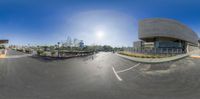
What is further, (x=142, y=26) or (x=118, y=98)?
(x=142, y=26)

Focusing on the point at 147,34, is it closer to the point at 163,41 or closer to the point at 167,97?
the point at 163,41

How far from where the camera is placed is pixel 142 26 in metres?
52.8

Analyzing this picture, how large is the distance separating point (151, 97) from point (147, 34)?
48.5 metres

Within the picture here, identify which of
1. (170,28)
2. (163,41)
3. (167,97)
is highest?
(170,28)

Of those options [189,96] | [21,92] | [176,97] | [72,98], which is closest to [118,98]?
[72,98]

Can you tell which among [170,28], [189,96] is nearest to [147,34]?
[170,28]

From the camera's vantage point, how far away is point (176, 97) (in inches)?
199

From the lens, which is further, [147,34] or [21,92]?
[147,34]

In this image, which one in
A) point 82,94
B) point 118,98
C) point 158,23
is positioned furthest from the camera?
point 158,23

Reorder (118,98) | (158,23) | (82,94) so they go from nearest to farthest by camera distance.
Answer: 1. (118,98)
2. (82,94)
3. (158,23)

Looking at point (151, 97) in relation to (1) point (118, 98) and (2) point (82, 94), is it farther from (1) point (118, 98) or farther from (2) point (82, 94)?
(2) point (82, 94)

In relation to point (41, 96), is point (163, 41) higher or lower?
higher

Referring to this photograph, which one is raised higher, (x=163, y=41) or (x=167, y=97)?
(x=163, y=41)

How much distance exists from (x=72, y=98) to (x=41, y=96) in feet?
3.48
